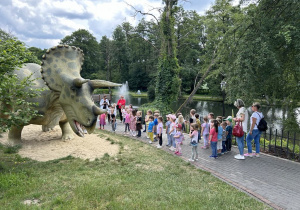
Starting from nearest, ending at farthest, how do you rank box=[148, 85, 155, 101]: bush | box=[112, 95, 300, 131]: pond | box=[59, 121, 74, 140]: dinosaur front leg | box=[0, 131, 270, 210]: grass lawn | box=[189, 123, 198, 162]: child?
box=[0, 131, 270, 210]: grass lawn → box=[189, 123, 198, 162]: child → box=[59, 121, 74, 140]: dinosaur front leg → box=[112, 95, 300, 131]: pond → box=[148, 85, 155, 101]: bush

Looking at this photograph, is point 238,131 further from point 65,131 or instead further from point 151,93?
point 151,93

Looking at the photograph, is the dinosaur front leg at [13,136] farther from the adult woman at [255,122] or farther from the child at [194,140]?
the adult woman at [255,122]

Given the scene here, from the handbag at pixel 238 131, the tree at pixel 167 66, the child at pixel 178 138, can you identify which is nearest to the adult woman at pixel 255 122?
the handbag at pixel 238 131

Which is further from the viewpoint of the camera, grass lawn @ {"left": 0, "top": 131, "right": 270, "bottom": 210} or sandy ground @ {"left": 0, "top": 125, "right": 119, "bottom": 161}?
sandy ground @ {"left": 0, "top": 125, "right": 119, "bottom": 161}

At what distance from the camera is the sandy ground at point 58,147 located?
292 inches

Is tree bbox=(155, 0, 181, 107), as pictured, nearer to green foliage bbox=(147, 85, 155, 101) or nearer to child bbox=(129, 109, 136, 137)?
child bbox=(129, 109, 136, 137)

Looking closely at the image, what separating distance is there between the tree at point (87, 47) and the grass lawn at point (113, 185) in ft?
152

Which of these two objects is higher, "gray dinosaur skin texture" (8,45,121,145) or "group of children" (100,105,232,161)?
"gray dinosaur skin texture" (8,45,121,145)

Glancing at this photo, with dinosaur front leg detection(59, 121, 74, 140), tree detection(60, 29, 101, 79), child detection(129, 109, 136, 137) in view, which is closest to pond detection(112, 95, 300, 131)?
child detection(129, 109, 136, 137)

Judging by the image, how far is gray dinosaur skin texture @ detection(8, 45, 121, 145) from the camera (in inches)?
238

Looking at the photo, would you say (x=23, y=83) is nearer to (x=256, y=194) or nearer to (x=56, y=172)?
(x=56, y=172)

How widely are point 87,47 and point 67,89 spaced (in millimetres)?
49596

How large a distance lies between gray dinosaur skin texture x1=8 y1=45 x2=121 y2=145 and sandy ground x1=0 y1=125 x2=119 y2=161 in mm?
835

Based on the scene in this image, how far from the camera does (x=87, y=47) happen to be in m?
53.0
